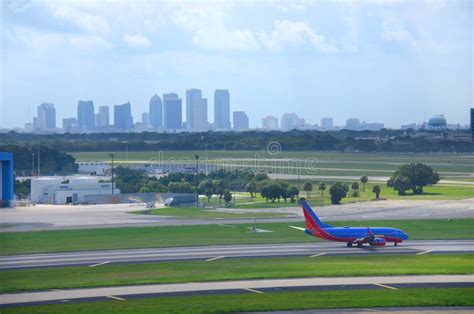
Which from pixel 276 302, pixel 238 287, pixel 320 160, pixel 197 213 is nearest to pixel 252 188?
pixel 197 213

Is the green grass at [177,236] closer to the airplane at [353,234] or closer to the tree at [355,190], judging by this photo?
the airplane at [353,234]

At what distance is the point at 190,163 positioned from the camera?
139500mm

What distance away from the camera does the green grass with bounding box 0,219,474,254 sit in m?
56.7

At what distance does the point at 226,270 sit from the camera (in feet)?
147

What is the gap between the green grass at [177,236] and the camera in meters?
56.7

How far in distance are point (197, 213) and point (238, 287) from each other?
131ft

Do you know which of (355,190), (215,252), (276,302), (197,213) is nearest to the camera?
(276,302)

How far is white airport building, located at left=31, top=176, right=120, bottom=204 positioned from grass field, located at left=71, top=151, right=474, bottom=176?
3920 centimetres

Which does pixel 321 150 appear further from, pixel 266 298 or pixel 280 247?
pixel 266 298

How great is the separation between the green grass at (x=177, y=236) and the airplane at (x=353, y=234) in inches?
82.6

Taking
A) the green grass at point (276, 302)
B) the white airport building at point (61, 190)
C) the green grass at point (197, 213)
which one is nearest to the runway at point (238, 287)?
the green grass at point (276, 302)

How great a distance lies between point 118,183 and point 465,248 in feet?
204

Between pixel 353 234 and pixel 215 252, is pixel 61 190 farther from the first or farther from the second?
pixel 353 234

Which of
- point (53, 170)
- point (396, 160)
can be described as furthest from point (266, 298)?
point (396, 160)
